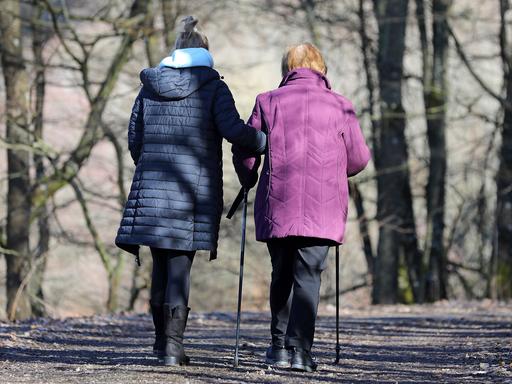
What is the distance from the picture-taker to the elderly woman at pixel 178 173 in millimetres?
7344

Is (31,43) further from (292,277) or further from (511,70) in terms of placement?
(292,277)

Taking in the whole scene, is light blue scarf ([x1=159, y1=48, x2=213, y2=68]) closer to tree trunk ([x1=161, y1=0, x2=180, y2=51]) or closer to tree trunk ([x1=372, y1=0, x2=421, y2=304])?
tree trunk ([x1=372, y1=0, x2=421, y2=304])

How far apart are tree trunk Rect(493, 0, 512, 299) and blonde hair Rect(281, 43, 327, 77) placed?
1304 cm

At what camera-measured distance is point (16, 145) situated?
1850 cm

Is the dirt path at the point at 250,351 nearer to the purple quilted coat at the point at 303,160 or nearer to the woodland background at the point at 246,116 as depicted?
the purple quilted coat at the point at 303,160

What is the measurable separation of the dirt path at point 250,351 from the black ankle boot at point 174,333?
0.11 meters

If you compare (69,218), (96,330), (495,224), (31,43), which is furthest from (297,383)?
(69,218)

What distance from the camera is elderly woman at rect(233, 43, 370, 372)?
7289mm

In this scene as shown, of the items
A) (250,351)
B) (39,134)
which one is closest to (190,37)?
(250,351)

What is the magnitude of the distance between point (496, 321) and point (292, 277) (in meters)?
5.36

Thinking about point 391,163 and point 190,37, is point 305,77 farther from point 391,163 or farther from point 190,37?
point 391,163

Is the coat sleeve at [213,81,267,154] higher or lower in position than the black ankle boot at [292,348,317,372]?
higher

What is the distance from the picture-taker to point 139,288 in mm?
23734

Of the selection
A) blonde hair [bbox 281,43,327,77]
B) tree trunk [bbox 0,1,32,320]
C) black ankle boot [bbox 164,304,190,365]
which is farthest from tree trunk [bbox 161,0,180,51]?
black ankle boot [bbox 164,304,190,365]
